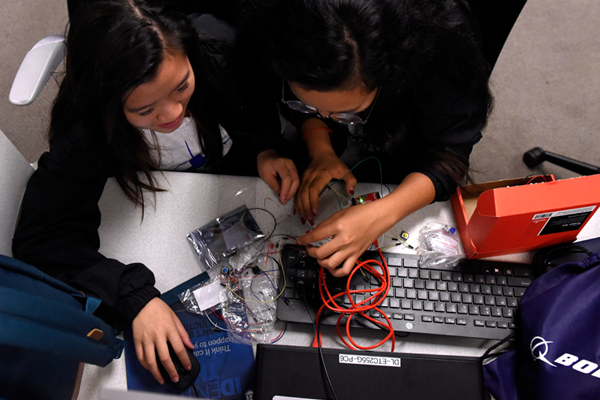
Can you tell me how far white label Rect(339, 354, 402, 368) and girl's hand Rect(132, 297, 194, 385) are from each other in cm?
32

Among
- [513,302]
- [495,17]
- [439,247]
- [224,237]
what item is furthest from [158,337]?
[495,17]

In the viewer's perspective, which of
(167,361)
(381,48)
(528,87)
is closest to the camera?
(381,48)

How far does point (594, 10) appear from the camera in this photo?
1.96 m

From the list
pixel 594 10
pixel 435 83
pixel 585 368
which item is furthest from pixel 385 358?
pixel 594 10

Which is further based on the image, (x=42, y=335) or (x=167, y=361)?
(x=167, y=361)

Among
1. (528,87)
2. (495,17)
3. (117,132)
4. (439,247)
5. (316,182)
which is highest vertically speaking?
(495,17)

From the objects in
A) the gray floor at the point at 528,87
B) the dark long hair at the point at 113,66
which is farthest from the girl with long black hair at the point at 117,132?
the gray floor at the point at 528,87

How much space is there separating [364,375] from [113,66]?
0.72m

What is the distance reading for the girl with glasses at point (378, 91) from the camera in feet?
2.10

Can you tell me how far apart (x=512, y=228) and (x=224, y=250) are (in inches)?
24.1

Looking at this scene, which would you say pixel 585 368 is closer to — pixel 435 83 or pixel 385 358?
pixel 385 358

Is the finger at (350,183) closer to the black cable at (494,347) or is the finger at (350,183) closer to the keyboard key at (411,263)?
the keyboard key at (411,263)

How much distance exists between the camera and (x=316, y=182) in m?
0.93

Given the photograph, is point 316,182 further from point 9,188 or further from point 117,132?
point 9,188
